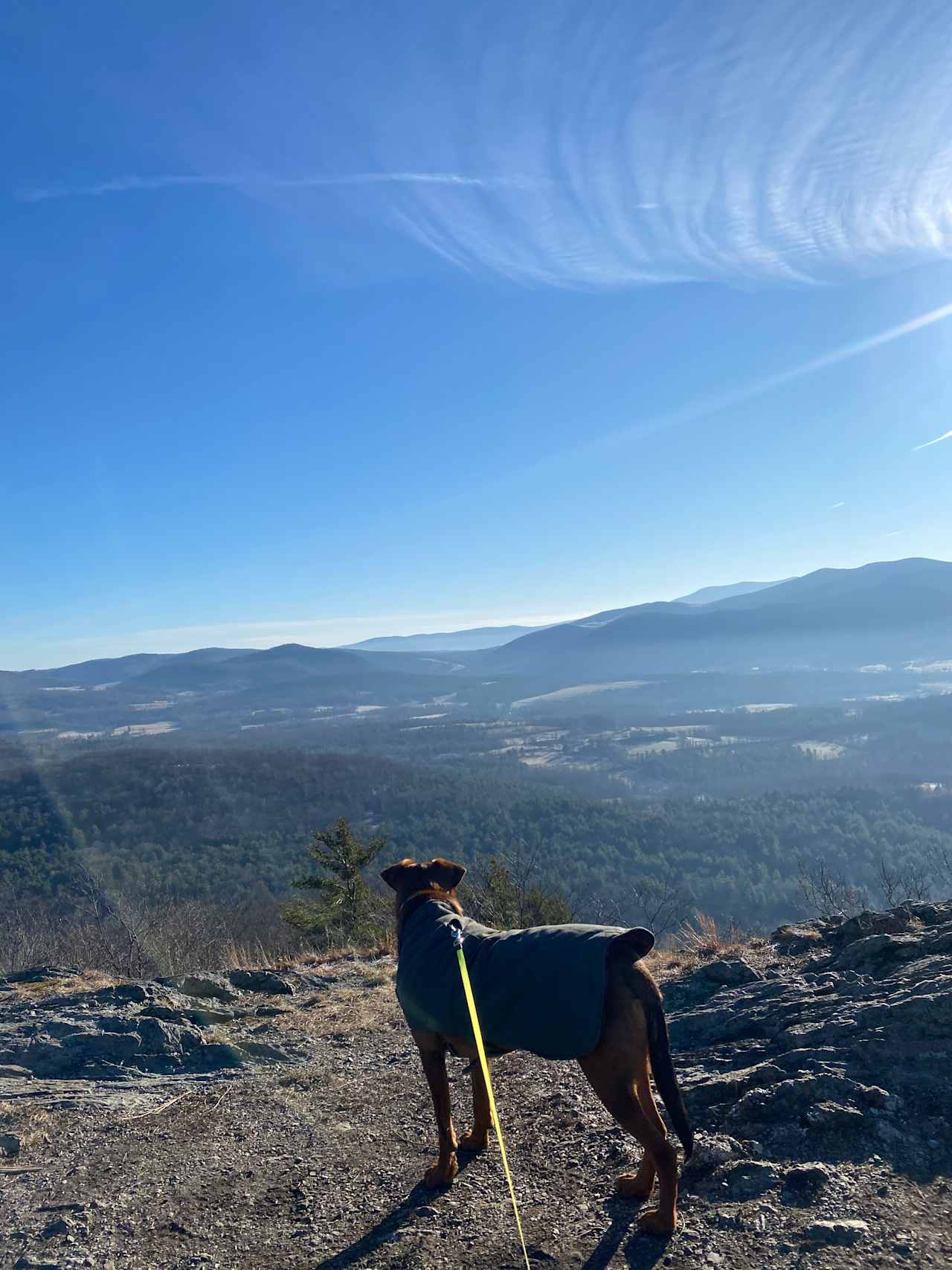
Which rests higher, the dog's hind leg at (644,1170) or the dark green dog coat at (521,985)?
the dark green dog coat at (521,985)

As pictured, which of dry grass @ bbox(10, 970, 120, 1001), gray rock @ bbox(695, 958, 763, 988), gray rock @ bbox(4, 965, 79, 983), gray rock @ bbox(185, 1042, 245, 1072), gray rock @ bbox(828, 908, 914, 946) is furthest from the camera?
gray rock @ bbox(4, 965, 79, 983)

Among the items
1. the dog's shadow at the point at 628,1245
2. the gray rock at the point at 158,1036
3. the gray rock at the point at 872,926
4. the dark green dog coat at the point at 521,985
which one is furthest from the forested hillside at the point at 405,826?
the dark green dog coat at the point at 521,985

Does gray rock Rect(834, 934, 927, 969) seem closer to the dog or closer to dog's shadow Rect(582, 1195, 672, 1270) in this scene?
the dog

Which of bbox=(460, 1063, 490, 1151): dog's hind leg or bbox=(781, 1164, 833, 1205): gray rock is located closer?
bbox=(781, 1164, 833, 1205): gray rock

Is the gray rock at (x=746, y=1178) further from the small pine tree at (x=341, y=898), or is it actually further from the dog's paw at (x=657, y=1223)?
the small pine tree at (x=341, y=898)

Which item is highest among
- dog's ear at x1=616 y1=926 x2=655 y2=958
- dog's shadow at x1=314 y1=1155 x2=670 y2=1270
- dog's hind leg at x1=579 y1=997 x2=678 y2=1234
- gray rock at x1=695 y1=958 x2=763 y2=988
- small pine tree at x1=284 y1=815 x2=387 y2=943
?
dog's ear at x1=616 y1=926 x2=655 y2=958

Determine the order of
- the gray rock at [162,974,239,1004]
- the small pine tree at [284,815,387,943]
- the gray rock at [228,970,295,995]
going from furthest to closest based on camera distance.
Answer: the small pine tree at [284,815,387,943], the gray rock at [228,970,295,995], the gray rock at [162,974,239,1004]

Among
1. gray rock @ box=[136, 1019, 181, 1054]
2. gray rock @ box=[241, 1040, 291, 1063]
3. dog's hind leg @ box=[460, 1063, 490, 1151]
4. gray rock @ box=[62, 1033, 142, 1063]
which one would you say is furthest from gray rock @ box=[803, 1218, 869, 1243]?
gray rock @ box=[62, 1033, 142, 1063]

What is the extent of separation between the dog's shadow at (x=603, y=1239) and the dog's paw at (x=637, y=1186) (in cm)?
3

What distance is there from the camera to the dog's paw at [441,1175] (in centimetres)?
378

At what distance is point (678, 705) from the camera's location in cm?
16425

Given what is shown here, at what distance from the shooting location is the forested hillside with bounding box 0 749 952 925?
144 ft

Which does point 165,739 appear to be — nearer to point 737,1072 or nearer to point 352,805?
point 352,805

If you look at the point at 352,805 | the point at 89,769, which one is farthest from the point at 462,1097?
the point at 89,769
